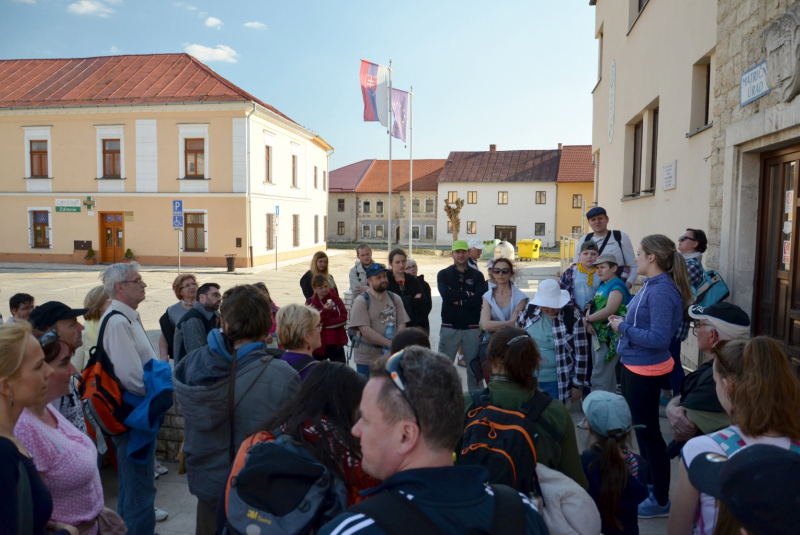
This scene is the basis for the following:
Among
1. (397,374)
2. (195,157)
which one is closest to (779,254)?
(397,374)

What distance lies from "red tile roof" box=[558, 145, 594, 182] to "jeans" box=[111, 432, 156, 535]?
50.4 meters

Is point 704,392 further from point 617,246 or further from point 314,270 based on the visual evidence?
point 314,270

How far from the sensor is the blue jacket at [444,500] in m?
1.27

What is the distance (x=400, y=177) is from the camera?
60906mm

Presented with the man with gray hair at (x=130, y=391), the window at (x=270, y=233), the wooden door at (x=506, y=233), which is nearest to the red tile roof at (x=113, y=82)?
the window at (x=270, y=233)

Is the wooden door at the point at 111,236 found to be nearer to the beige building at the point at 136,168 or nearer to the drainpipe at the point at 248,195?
the beige building at the point at 136,168

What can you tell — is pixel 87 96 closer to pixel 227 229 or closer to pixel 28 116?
pixel 28 116

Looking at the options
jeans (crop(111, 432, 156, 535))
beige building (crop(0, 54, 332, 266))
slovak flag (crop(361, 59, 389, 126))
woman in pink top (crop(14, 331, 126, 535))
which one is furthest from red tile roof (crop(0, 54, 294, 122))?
woman in pink top (crop(14, 331, 126, 535))

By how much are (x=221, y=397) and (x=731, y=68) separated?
5.51 m

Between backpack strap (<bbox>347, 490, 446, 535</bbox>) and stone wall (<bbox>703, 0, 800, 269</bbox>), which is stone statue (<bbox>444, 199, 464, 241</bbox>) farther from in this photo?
backpack strap (<bbox>347, 490, 446, 535</bbox>)

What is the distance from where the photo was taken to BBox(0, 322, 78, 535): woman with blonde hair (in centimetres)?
164

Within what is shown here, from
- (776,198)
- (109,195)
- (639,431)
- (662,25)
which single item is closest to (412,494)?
(639,431)

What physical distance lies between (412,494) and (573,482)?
1.24 meters

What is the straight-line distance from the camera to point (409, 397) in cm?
149
